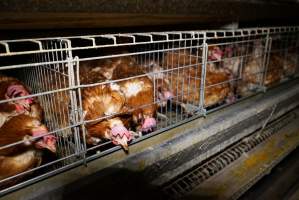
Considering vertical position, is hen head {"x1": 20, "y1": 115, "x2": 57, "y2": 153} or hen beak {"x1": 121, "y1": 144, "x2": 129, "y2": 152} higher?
hen head {"x1": 20, "y1": 115, "x2": 57, "y2": 153}

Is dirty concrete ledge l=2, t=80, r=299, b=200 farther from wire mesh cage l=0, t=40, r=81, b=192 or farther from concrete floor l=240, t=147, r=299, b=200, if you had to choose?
concrete floor l=240, t=147, r=299, b=200

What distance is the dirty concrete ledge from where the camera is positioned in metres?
1.03

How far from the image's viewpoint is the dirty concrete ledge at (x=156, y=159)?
1029 mm

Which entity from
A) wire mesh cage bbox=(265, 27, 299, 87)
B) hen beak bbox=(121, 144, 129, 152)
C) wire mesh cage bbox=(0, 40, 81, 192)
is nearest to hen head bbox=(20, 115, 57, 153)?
wire mesh cage bbox=(0, 40, 81, 192)

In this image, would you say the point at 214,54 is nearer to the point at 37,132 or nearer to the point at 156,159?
the point at 156,159

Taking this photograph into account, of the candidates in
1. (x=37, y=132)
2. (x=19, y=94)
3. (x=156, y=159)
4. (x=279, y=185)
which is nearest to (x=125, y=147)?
(x=156, y=159)

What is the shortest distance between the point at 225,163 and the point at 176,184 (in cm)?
40

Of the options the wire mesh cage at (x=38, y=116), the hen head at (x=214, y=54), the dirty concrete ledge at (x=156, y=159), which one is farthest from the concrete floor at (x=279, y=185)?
the wire mesh cage at (x=38, y=116)

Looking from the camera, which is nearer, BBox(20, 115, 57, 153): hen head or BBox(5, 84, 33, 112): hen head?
BBox(20, 115, 57, 153): hen head

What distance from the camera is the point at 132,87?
1527mm

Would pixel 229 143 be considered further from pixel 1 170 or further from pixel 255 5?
pixel 1 170

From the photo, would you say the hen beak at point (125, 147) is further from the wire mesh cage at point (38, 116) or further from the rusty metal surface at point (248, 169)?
the rusty metal surface at point (248, 169)

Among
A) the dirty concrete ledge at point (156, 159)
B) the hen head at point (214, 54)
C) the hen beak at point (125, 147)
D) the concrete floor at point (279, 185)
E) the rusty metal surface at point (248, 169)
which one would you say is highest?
the hen head at point (214, 54)

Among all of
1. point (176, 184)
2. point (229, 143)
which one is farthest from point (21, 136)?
point (229, 143)
